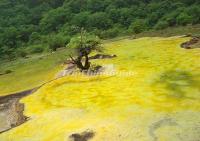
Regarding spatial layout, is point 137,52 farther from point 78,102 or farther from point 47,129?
point 47,129

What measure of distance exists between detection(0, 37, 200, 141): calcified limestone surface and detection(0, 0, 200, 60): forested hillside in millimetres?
55305

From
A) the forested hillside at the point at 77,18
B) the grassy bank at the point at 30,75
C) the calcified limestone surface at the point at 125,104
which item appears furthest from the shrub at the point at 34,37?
the calcified limestone surface at the point at 125,104

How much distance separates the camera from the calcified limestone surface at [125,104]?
31203mm

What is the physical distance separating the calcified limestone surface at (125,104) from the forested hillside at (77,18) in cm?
5530

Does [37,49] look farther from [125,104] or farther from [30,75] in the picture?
[125,104]

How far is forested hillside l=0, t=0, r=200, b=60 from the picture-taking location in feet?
376

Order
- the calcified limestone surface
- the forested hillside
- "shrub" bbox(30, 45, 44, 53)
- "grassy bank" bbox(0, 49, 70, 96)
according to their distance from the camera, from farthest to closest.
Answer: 1. the forested hillside
2. "shrub" bbox(30, 45, 44, 53)
3. "grassy bank" bbox(0, 49, 70, 96)
4. the calcified limestone surface

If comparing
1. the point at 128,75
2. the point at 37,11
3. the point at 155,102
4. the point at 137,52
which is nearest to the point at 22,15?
the point at 37,11

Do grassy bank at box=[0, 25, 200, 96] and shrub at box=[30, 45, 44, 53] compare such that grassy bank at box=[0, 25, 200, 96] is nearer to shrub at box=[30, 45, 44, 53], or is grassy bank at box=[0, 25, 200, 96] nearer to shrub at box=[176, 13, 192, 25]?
shrub at box=[176, 13, 192, 25]

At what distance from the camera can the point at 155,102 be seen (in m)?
36.9

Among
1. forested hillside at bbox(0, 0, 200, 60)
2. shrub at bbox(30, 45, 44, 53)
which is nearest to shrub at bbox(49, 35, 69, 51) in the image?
forested hillside at bbox(0, 0, 200, 60)

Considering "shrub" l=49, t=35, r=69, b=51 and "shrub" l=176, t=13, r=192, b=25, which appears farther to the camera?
"shrub" l=176, t=13, r=192, b=25

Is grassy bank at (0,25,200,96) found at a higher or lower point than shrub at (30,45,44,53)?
higher

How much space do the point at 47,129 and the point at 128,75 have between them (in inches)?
678
